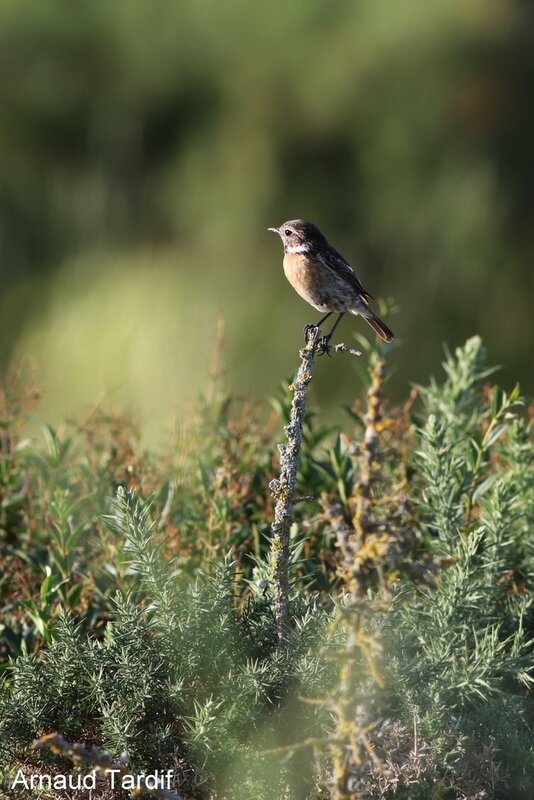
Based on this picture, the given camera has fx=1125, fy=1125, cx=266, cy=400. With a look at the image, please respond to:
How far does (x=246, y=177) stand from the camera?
19.1 feet

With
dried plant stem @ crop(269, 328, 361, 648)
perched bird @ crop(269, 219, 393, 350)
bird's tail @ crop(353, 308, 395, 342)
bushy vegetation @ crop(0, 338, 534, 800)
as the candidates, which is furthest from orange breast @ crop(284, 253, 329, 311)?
dried plant stem @ crop(269, 328, 361, 648)

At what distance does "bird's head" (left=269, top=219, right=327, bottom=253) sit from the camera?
3.11 m

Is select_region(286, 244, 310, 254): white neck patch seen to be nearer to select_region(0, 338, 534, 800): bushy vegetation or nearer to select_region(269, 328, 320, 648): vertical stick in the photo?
select_region(0, 338, 534, 800): bushy vegetation

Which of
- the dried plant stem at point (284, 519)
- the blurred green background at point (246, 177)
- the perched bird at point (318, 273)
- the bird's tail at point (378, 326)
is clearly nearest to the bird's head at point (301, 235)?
the perched bird at point (318, 273)

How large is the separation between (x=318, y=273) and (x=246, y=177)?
282 cm

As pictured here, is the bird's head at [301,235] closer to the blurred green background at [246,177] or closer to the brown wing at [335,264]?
the brown wing at [335,264]

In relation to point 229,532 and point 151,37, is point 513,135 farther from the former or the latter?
point 229,532

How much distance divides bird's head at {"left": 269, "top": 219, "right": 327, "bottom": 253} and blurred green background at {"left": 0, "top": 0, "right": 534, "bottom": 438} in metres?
1.94

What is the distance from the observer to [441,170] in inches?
227

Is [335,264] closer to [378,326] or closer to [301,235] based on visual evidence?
[301,235]

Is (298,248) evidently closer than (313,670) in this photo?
No

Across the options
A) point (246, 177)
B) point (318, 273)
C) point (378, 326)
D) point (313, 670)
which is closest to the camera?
point (313, 670)

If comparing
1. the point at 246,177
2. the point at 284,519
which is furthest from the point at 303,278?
the point at 246,177

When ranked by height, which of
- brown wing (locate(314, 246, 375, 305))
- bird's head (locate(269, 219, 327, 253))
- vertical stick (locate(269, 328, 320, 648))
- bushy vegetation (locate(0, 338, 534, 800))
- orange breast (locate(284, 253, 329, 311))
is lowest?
bushy vegetation (locate(0, 338, 534, 800))
